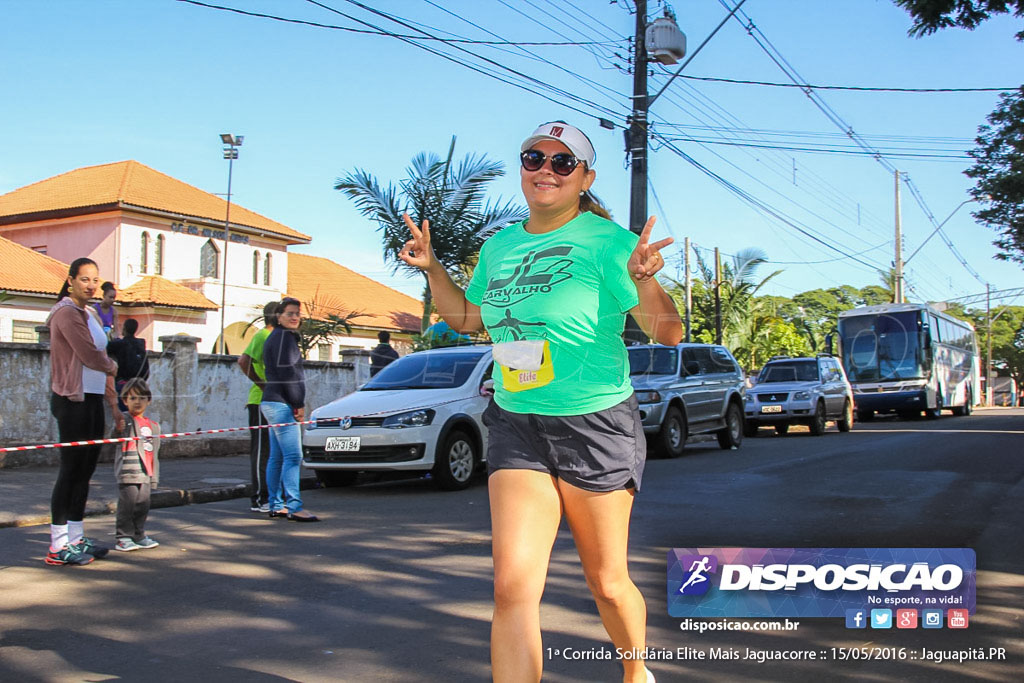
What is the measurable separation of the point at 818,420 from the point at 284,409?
14.6 metres

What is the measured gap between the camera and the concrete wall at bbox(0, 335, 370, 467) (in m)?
12.9

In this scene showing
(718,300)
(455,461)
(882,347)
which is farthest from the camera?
(718,300)

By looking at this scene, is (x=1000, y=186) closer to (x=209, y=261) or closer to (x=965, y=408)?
(x=965, y=408)

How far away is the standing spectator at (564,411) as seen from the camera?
297 centimetres

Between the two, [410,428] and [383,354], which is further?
[383,354]

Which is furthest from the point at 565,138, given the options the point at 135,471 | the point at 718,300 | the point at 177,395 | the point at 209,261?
the point at 209,261

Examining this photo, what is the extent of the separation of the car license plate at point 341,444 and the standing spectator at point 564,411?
6.98m

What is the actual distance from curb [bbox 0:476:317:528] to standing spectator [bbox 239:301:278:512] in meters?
1.20

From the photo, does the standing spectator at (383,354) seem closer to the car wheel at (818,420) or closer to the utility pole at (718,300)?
the car wheel at (818,420)

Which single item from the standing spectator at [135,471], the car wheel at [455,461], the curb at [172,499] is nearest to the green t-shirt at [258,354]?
the curb at [172,499]

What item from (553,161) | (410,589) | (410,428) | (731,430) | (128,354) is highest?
(553,161)

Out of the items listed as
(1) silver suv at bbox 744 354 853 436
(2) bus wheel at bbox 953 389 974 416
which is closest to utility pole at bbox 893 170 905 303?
(2) bus wheel at bbox 953 389 974 416

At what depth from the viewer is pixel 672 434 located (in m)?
14.4

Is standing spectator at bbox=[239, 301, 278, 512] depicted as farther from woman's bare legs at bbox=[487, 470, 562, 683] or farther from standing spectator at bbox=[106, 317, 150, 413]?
woman's bare legs at bbox=[487, 470, 562, 683]
